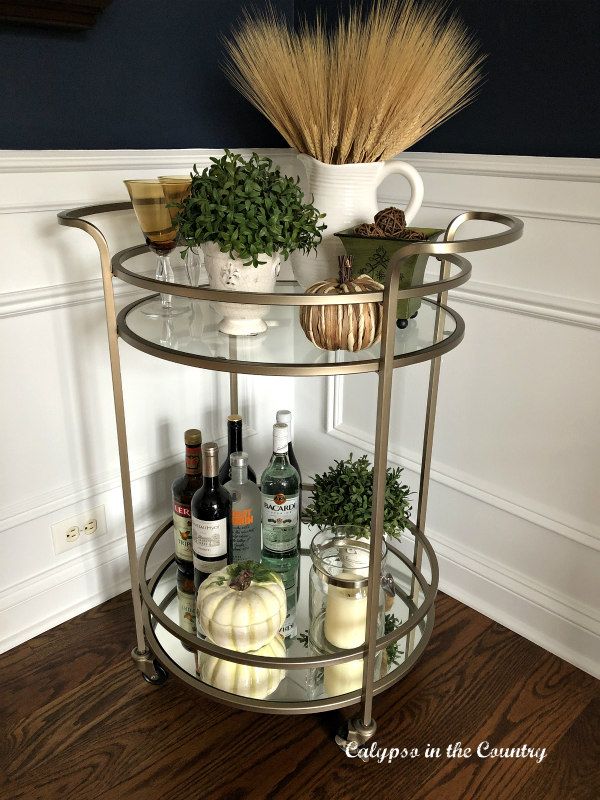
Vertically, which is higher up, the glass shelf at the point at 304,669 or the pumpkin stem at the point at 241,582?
the pumpkin stem at the point at 241,582

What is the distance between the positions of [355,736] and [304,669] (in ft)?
0.42

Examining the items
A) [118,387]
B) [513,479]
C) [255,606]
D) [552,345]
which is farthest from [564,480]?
[118,387]

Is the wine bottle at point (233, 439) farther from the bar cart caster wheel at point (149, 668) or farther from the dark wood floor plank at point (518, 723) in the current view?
the dark wood floor plank at point (518, 723)

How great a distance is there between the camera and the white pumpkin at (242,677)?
1051 millimetres

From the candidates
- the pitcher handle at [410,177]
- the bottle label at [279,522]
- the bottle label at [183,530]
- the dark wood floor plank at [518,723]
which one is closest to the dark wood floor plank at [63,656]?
the bottle label at [183,530]

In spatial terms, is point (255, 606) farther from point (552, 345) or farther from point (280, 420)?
point (552, 345)

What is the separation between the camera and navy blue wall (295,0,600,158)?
40.5 inches

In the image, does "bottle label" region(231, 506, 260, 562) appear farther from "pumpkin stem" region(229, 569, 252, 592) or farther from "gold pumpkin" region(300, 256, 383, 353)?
"gold pumpkin" region(300, 256, 383, 353)

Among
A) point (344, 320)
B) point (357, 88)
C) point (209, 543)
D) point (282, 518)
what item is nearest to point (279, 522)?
point (282, 518)

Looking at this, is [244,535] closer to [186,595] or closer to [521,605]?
[186,595]

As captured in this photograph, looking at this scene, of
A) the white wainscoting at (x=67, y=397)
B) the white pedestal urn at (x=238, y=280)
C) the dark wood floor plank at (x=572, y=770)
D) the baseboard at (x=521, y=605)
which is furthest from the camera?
the baseboard at (x=521, y=605)

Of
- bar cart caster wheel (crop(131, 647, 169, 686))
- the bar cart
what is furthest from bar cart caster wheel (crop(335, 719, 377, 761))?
bar cart caster wheel (crop(131, 647, 169, 686))

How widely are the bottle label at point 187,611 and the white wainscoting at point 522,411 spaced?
21.2 inches

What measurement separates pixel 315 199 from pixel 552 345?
491mm
